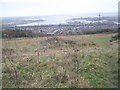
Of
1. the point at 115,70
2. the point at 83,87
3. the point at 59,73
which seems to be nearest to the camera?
the point at 83,87

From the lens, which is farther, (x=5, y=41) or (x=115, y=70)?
(x=5, y=41)

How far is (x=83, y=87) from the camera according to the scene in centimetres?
755

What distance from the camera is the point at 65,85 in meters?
7.79

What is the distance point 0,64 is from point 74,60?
3.48 metres

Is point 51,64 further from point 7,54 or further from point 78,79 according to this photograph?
point 7,54

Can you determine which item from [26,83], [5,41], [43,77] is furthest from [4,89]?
[5,41]

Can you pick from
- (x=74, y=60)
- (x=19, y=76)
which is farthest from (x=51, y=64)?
(x=19, y=76)

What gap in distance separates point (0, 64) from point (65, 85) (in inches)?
152

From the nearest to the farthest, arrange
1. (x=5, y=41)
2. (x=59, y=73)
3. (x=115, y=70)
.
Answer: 1. (x=59, y=73)
2. (x=115, y=70)
3. (x=5, y=41)

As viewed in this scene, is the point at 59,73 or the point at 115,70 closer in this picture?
the point at 59,73

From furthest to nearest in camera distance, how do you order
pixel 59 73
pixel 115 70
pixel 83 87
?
pixel 115 70 < pixel 59 73 < pixel 83 87

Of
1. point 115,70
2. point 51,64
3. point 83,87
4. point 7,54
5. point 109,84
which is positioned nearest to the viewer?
point 83,87

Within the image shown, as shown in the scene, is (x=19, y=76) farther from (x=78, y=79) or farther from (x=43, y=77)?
(x=78, y=79)

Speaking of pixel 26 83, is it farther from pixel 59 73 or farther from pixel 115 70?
pixel 115 70
